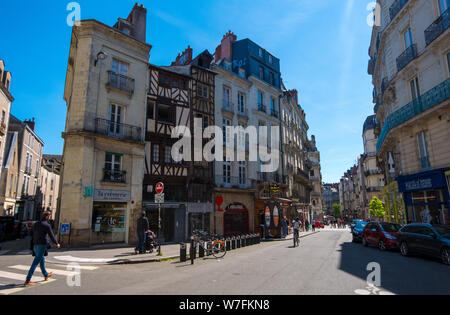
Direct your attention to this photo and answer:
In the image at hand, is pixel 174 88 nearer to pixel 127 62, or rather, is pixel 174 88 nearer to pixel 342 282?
pixel 127 62

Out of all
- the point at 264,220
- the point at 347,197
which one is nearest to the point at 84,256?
the point at 264,220

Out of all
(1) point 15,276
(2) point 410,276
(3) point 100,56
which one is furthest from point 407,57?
(1) point 15,276

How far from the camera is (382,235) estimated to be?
13398 mm

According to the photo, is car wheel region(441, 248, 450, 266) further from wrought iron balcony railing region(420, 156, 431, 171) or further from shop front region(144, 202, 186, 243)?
shop front region(144, 202, 186, 243)

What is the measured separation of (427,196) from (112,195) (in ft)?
60.5

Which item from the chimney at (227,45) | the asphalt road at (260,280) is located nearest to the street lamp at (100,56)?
the asphalt road at (260,280)

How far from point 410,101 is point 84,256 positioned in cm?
1991

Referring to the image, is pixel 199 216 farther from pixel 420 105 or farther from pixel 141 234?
pixel 420 105

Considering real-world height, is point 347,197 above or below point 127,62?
below

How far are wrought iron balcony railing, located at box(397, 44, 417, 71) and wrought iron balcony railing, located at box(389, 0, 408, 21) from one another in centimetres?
318

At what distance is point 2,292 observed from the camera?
5570 mm

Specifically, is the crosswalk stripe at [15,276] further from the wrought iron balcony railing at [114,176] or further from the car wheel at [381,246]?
the car wheel at [381,246]

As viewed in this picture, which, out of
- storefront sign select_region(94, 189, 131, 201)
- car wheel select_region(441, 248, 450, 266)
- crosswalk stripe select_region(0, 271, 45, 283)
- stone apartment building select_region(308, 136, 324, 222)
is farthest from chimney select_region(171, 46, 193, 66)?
stone apartment building select_region(308, 136, 324, 222)

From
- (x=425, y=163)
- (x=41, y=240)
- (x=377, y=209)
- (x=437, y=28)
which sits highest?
(x=437, y=28)
